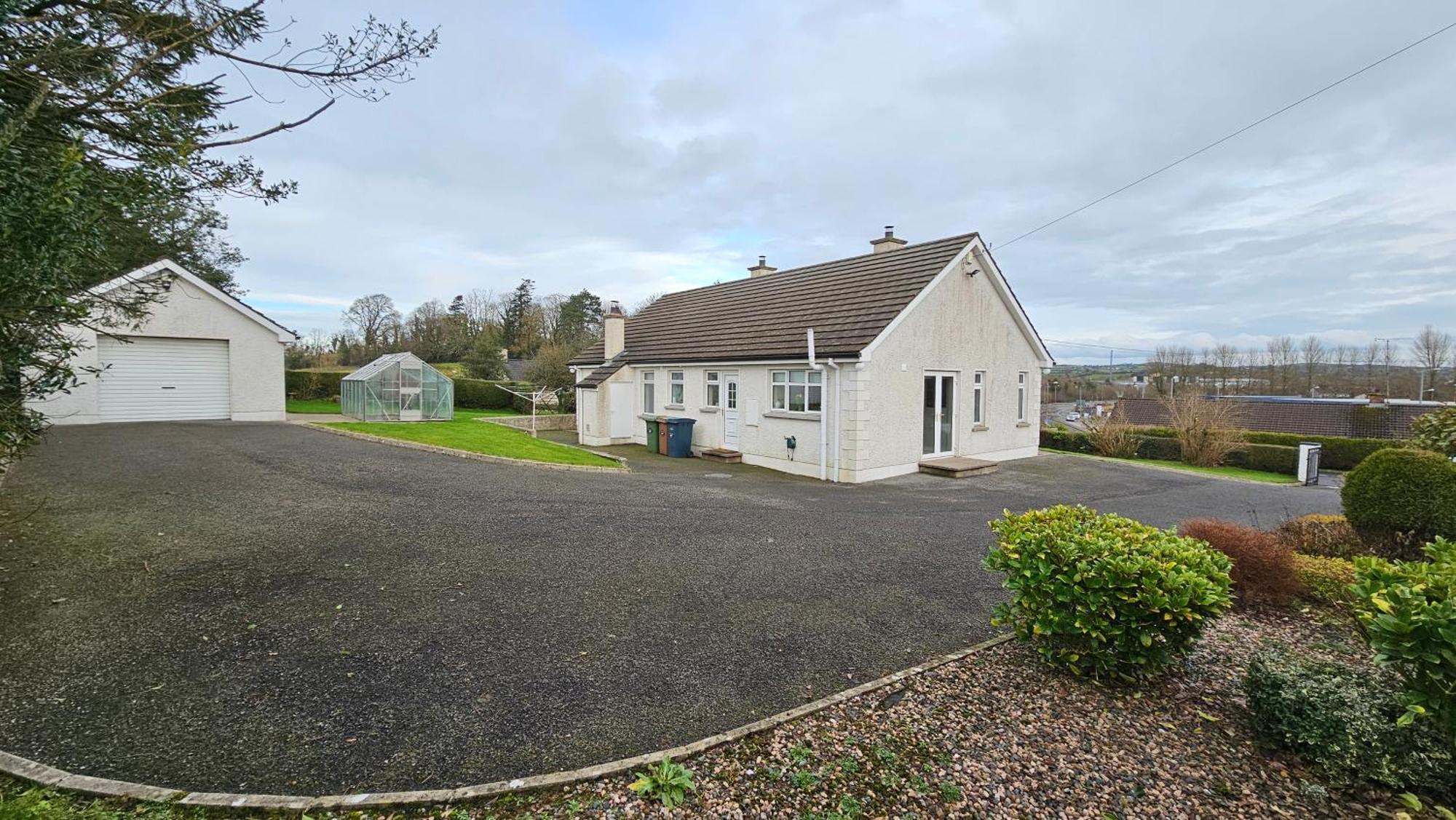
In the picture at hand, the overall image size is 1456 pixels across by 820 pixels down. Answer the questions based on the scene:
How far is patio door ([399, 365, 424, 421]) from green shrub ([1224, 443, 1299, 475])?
102ft

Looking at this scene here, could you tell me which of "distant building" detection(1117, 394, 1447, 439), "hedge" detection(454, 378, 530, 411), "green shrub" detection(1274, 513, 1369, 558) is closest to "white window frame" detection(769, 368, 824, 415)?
"green shrub" detection(1274, 513, 1369, 558)

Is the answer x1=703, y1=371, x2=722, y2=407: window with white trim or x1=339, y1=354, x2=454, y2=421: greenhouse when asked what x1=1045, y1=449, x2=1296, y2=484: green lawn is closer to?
x1=703, y1=371, x2=722, y2=407: window with white trim

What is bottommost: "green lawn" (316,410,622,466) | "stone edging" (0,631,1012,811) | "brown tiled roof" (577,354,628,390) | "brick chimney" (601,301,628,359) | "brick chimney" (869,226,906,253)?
"stone edging" (0,631,1012,811)

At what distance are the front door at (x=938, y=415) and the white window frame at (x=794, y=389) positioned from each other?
293 centimetres

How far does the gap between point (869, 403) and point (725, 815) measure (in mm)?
12195

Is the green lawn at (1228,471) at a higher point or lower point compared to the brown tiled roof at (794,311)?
lower

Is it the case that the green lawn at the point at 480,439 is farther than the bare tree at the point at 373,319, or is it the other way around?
the bare tree at the point at 373,319

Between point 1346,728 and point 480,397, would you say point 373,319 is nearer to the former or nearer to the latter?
point 480,397

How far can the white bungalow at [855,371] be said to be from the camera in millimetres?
14656

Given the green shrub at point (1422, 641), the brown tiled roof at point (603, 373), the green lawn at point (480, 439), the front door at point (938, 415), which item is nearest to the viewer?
the green shrub at point (1422, 641)

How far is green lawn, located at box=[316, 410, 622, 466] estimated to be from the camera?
1570 cm

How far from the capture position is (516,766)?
3217mm

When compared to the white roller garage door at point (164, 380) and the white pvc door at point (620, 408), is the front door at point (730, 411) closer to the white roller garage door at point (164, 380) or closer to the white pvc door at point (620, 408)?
the white pvc door at point (620, 408)

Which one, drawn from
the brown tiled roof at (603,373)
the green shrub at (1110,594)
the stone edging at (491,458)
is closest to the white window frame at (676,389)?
the brown tiled roof at (603,373)
